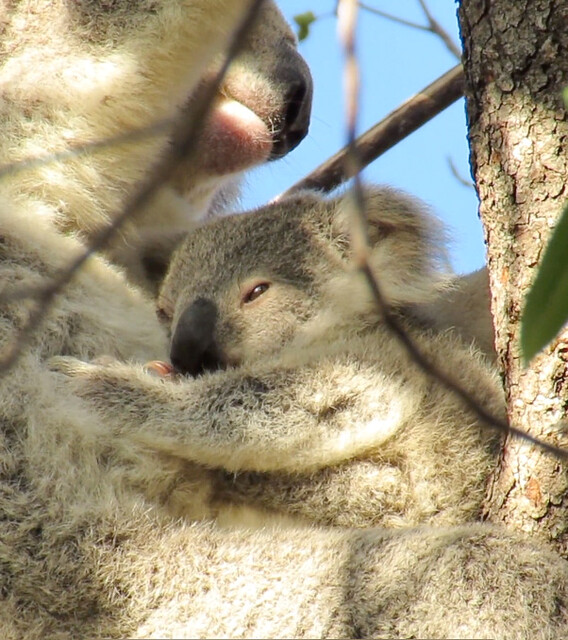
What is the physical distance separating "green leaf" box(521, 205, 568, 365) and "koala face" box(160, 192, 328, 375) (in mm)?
1447

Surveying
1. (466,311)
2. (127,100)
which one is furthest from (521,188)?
(127,100)

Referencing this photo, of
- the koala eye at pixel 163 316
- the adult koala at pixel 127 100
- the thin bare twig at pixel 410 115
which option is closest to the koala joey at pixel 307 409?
the koala eye at pixel 163 316

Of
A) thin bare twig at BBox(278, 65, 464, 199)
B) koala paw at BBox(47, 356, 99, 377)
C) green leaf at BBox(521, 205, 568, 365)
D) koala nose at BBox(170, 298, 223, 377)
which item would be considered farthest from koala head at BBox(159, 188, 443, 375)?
green leaf at BBox(521, 205, 568, 365)

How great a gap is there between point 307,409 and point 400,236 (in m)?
0.82

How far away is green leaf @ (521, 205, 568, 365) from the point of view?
148 cm

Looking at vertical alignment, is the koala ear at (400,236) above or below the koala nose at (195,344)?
above

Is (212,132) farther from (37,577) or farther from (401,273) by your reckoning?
(37,577)

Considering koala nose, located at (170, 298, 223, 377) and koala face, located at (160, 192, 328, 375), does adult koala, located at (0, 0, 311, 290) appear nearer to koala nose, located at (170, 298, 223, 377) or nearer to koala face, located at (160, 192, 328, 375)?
koala face, located at (160, 192, 328, 375)

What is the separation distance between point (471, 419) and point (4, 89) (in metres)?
1.84

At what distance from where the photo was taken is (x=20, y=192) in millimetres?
3205

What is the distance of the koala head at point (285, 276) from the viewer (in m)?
2.91

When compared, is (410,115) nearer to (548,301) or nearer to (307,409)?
(307,409)

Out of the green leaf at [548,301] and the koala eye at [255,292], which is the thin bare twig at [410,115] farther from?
the green leaf at [548,301]

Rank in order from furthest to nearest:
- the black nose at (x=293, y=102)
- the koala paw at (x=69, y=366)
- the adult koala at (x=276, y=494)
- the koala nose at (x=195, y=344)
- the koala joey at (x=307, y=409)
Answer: the black nose at (x=293, y=102)
the koala nose at (x=195, y=344)
the koala paw at (x=69, y=366)
the koala joey at (x=307, y=409)
the adult koala at (x=276, y=494)
